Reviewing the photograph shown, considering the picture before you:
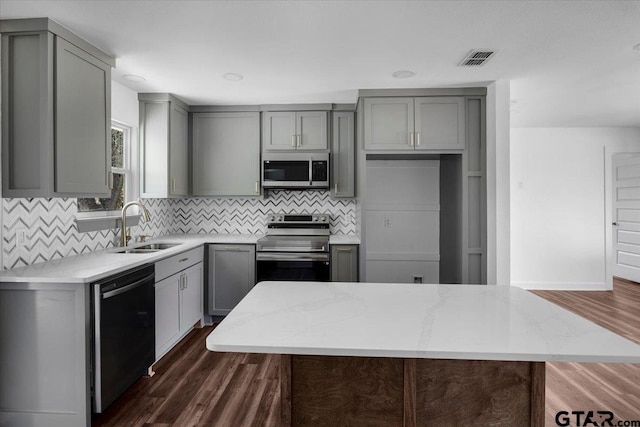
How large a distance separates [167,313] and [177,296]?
0.21 meters

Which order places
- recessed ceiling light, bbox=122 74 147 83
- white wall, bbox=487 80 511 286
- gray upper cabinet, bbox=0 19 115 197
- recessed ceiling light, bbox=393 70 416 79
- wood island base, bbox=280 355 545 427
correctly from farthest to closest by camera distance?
1. white wall, bbox=487 80 511 286
2. recessed ceiling light, bbox=122 74 147 83
3. recessed ceiling light, bbox=393 70 416 79
4. gray upper cabinet, bbox=0 19 115 197
5. wood island base, bbox=280 355 545 427

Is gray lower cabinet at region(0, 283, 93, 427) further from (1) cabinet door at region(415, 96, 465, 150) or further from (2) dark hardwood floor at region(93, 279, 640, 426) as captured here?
(1) cabinet door at region(415, 96, 465, 150)

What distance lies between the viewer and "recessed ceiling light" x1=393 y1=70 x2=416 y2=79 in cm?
300

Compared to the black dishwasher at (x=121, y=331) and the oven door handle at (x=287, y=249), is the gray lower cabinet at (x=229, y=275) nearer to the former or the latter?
the oven door handle at (x=287, y=249)

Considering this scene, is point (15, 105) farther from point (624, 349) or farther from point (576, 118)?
point (576, 118)

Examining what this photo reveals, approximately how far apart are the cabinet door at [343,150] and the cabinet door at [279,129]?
47 cm

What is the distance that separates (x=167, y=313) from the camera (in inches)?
117

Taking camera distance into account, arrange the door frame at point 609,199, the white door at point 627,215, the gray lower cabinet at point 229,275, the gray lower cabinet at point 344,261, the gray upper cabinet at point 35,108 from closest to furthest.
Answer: the gray upper cabinet at point 35,108
the gray lower cabinet at point 344,261
the gray lower cabinet at point 229,275
the door frame at point 609,199
the white door at point 627,215

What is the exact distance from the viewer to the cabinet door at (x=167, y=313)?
2.81 m

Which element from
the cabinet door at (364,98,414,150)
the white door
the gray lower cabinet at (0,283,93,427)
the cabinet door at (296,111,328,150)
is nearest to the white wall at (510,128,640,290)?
the white door

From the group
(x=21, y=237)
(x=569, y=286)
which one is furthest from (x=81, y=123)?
(x=569, y=286)

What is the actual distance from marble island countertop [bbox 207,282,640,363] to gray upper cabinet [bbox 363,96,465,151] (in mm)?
1998

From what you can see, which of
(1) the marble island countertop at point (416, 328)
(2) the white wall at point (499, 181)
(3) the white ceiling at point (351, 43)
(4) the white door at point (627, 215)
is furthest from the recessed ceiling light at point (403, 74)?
(4) the white door at point (627, 215)

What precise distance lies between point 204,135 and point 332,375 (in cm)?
338
